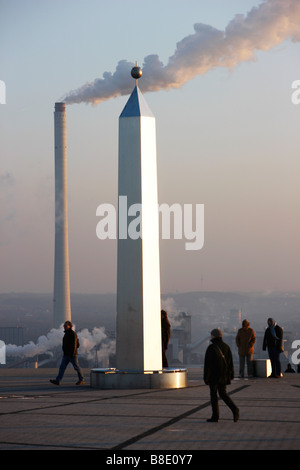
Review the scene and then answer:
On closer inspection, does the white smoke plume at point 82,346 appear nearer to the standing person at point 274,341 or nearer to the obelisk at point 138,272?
the standing person at point 274,341

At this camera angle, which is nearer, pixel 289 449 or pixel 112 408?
pixel 289 449

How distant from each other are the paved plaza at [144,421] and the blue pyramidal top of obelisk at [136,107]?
6397 mm

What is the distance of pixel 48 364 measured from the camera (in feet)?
422

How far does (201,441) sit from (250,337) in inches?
563

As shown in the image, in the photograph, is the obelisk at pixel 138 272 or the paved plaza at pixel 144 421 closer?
the paved plaza at pixel 144 421

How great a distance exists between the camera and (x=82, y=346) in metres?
136

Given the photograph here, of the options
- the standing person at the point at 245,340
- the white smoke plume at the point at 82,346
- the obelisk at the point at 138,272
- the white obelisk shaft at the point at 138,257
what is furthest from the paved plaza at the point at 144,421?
the white smoke plume at the point at 82,346

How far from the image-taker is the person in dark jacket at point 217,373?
12336 millimetres

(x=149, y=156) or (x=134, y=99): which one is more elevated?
(x=134, y=99)

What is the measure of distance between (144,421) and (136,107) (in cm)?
1002

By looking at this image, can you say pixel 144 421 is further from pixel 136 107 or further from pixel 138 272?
pixel 136 107
